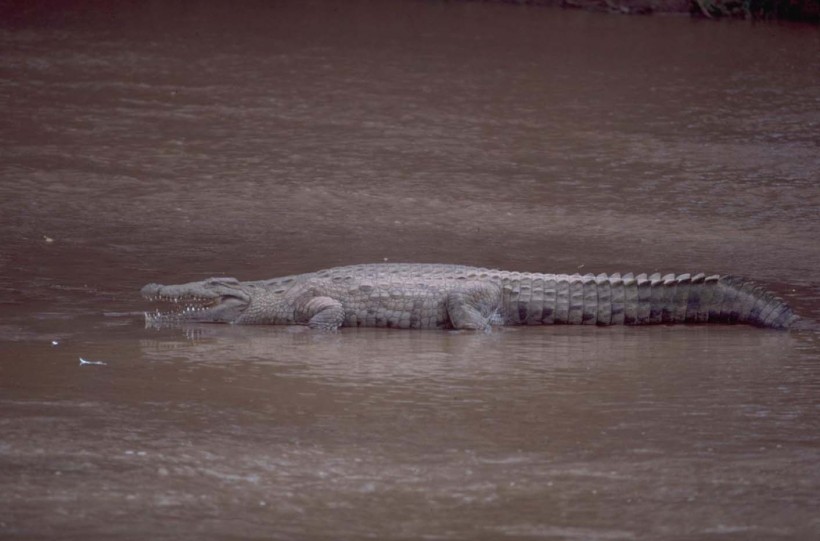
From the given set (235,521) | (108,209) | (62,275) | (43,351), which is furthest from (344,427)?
(108,209)

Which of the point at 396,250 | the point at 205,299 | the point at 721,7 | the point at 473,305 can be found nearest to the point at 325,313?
the point at 205,299

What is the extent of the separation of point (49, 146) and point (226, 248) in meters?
2.50

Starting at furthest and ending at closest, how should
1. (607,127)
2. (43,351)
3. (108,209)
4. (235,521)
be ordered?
1. (607,127)
2. (108,209)
3. (43,351)
4. (235,521)

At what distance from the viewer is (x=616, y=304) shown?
6703mm

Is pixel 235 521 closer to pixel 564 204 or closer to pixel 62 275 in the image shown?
pixel 62 275

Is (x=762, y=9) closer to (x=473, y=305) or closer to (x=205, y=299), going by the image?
(x=473, y=305)

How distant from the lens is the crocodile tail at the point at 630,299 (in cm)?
661

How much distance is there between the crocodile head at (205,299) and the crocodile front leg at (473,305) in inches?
39.8

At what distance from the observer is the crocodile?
6.63 metres

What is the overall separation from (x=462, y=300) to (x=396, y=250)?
1213 mm

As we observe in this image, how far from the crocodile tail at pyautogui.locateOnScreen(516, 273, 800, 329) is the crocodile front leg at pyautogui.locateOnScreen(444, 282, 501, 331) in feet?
0.27

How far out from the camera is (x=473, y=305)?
21.9ft

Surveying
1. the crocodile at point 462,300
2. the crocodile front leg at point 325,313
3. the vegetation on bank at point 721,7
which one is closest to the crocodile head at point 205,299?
the crocodile at point 462,300

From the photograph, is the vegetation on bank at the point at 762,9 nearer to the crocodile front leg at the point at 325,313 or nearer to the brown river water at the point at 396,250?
the brown river water at the point at 396,250
